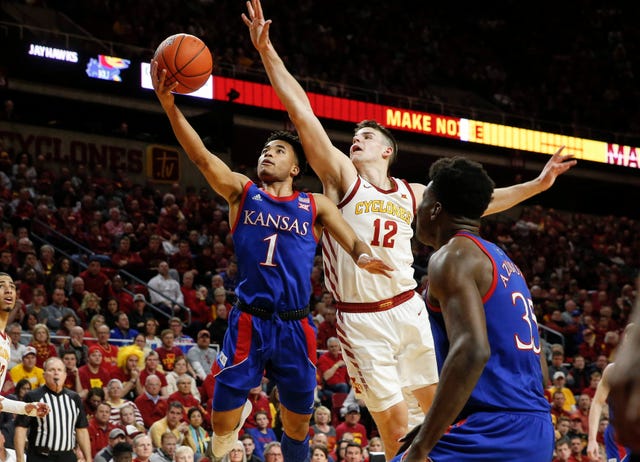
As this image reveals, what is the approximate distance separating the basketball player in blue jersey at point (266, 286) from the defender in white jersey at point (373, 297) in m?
0.24

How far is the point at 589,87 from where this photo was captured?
27828mm

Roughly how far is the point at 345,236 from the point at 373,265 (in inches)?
17.2

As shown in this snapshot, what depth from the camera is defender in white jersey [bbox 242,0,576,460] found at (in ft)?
19.2

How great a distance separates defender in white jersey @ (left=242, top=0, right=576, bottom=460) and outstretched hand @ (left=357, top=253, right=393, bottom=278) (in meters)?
0.53

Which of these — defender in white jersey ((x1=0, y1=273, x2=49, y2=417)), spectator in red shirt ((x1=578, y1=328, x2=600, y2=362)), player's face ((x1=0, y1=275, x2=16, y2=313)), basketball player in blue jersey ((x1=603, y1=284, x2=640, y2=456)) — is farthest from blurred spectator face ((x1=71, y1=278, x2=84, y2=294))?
basketball player in blue jersey ((x1=603, y1=284, x2=640, y2=456))

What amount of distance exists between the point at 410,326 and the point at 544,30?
83.6 feet

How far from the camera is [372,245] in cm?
612

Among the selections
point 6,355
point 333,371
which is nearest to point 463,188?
point 6,355

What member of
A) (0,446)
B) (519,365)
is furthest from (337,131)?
(519,365)

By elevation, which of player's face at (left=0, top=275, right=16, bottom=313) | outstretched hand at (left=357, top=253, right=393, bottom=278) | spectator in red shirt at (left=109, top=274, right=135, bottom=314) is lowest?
player's face at (left=0, top=275, right=16, bottom=313)

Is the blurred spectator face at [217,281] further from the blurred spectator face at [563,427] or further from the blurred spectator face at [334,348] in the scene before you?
the blurred spectator face at [563,427]

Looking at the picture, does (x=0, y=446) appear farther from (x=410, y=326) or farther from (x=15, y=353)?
(x=410, y=326)

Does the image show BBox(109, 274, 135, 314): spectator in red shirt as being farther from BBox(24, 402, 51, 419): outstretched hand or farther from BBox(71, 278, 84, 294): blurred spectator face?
BBox(24, 402, 51, 419): outstretched hand

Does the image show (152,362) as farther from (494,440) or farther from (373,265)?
(494,440)
